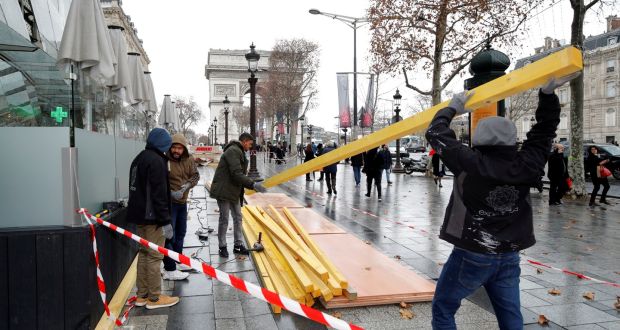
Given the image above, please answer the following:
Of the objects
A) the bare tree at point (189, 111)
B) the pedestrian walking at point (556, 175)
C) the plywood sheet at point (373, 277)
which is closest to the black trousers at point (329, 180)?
the pedestrian walking at point (556, 175)

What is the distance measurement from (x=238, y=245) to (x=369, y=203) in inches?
280

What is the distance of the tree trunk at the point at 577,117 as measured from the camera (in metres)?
13.6

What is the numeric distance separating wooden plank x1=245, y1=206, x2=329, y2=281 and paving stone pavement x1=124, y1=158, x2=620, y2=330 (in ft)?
1.41

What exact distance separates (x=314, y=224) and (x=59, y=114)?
17.2 feet

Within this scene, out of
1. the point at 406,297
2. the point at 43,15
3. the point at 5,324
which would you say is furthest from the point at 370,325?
the point at 43,15

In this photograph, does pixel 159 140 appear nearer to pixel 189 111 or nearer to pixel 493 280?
pixel 493 280

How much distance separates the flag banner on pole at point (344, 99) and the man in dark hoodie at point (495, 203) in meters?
22.6

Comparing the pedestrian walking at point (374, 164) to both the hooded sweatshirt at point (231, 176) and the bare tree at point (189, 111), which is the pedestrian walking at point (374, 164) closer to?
the hooded sweatshirt at point (231, 176)

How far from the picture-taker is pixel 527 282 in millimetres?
5395

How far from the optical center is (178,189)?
5633mm

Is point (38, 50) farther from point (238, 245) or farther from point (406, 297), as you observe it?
point (406, 297)

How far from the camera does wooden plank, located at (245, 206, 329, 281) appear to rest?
14.6 ft

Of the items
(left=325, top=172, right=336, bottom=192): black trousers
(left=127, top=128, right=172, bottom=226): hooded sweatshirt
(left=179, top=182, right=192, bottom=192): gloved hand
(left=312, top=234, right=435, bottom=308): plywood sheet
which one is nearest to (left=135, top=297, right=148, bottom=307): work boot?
(left=127, top=128, right=172, bottom=226): hooded sweatshirt

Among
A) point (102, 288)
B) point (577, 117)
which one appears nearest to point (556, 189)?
point (577, 117)
